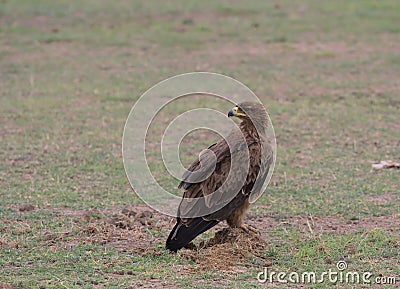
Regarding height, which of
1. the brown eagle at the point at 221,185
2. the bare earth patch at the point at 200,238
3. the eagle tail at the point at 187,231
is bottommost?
the bare earth patch at the point at 200,238

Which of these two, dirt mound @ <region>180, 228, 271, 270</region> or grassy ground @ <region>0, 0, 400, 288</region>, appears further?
grassy ground @ <region>0, 0, 400, 288</region>

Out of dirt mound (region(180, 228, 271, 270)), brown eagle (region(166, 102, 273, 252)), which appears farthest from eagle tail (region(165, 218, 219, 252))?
dirt mound (region(180, 228, 271, 270))

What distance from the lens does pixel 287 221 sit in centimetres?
687

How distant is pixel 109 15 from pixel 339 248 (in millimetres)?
12970

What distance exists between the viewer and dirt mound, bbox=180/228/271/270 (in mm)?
5566

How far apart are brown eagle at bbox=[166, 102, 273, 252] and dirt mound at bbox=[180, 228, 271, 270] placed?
120mm

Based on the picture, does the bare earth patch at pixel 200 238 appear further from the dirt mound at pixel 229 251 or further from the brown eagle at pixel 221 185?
the brown eagle at pixel 221 185

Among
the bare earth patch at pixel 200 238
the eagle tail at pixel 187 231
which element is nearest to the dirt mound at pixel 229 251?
the bare earth patch at pixel 200 238

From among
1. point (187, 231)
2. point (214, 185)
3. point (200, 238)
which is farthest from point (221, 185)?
point (200, 238)

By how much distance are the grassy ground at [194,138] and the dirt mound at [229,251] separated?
2.6 inches

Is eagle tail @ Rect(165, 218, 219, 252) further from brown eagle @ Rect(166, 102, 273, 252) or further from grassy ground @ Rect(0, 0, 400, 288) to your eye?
grassy ground @ Rect(0, 0, 400, 288)

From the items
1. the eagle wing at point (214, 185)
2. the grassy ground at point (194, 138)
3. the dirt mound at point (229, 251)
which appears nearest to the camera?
the dirt mound at point (229, 251)

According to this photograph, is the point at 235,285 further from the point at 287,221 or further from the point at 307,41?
the point at 307,41

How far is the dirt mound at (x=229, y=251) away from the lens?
18.3 feet
